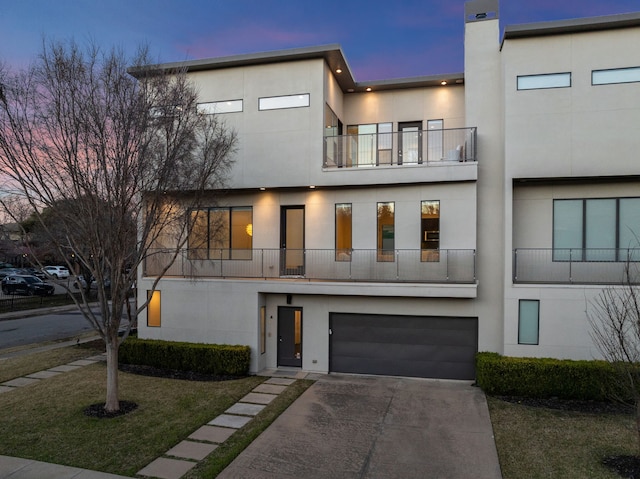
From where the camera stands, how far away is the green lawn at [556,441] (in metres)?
7.52

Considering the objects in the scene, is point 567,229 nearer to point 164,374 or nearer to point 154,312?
point 164,374

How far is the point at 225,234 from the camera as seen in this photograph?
15258mm

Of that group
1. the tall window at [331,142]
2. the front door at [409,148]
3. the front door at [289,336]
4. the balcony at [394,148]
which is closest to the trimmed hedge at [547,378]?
the front door at [289,336]

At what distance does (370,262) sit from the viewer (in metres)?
13.7

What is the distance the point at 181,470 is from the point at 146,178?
653cm

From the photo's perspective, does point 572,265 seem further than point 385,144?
No

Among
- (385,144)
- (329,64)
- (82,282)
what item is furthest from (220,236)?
(82,282)

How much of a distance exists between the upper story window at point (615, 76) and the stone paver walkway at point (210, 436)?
40.4 feet

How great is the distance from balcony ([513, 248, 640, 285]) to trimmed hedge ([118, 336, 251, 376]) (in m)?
8.69

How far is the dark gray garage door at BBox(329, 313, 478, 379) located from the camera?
1316 cm

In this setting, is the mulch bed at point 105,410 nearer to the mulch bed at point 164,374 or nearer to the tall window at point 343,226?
the mulch bed at point 164,374

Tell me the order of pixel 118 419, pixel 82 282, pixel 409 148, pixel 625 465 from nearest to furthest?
pixel 625 465 < pixel 118 419 < pixel 409 148 < pixel 82 282

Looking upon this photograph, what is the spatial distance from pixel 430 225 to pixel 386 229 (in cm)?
138

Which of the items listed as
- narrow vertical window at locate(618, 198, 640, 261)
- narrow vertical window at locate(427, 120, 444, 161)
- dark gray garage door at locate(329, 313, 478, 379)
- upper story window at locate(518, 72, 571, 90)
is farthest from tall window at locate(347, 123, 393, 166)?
narrow vertical window at locate(618, 198, 640, 261)
